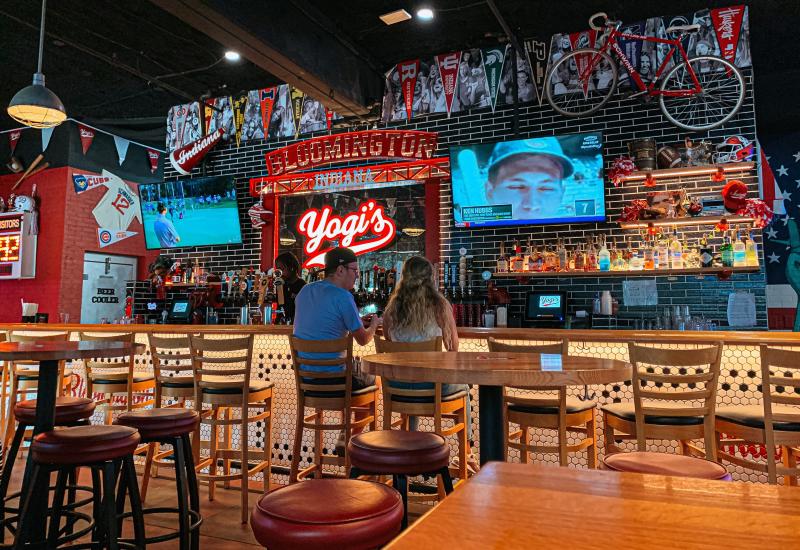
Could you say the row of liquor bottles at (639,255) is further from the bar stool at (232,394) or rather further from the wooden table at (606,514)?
the wooden table at (606,514)

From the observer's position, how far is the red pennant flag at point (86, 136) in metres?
9.91

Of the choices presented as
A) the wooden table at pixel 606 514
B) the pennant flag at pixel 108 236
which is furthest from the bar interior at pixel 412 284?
the pennant flag at pixel 108 236

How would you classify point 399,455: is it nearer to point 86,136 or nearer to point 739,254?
point 739,254

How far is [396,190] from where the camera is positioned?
683cm

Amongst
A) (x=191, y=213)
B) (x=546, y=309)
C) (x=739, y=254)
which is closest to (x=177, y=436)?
(x=546, y=309)

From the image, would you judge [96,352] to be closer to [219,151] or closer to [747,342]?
[747,342]

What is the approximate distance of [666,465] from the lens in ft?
5.85

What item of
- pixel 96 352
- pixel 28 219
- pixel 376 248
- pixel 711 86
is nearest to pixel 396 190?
pixel 376 248

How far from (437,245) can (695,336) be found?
134 inches

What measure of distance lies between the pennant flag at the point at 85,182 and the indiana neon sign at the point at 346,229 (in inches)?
205

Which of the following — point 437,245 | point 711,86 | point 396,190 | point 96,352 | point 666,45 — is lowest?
point 96,352

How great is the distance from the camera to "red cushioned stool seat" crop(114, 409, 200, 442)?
8.89 feet

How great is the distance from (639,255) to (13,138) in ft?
35.7

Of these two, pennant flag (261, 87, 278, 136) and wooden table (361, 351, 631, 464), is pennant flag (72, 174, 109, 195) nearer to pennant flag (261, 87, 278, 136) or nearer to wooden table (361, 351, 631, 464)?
pennant flag (261, 87, 278, 136)
